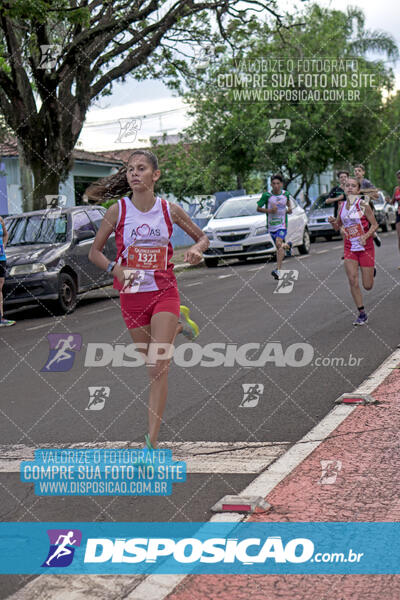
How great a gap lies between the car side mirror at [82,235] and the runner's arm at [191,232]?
10.4 metres

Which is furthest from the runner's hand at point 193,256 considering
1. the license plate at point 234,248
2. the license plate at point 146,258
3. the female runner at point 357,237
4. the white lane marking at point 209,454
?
the license plate at point 234,248

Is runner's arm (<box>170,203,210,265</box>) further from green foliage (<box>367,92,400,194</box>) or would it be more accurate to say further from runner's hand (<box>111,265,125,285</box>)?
green foliage (<box>367,92,400,194</box>)

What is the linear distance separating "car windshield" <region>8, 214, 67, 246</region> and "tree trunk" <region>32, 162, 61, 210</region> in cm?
470

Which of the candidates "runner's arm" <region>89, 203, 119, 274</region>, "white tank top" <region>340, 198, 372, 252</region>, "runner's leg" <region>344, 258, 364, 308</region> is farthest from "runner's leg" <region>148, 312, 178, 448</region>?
"white tank top" <region>340, 198, 372, 252</region>

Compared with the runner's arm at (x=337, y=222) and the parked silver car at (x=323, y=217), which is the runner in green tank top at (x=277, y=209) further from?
the parked silver car at (x=323, y=217)

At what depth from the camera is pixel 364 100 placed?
139 feet

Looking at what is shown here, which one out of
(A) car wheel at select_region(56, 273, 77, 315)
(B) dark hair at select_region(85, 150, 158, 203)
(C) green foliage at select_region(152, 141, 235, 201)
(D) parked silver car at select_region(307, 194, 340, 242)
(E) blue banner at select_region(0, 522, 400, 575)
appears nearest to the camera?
(E) blue banner at select_region(0, 522, 400, 575)

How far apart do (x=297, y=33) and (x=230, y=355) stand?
3384 cm

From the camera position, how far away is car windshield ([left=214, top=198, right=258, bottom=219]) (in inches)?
963

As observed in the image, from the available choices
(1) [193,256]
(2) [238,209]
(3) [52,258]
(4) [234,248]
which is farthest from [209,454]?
(2) [238,209]

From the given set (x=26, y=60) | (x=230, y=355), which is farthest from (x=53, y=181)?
(x=230, y=355)

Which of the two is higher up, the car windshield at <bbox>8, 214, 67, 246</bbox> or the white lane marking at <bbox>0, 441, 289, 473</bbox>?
the car windshield at <bbox>8, 214, 67, 246</bbox>

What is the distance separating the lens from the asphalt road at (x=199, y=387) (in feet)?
15.9

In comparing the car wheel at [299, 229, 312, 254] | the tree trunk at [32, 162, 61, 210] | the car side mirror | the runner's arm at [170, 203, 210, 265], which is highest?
the tree trunk at [32, 162, 61, 210]
